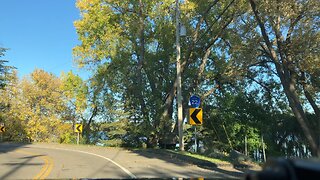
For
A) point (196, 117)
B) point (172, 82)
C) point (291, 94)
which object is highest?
point (172, 82)

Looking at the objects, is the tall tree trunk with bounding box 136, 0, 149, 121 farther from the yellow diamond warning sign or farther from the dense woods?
the yellow diamond warning sign

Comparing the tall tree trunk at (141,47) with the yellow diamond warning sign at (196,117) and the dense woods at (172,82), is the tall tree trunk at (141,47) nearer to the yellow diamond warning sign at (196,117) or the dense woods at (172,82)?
the dense woods at (172,82)

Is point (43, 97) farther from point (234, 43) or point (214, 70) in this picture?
point (234, 43)

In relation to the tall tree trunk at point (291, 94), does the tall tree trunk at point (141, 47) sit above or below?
above

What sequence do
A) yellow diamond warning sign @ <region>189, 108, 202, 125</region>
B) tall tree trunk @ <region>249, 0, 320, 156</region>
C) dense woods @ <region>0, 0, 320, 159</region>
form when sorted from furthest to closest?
dense woods @ <region>0, 0, 320, 159</region> < tall tree trunk @ <region>249, 0, 320, 156</region> < yellow diamond warning sign @ <region>189, 108, 202, 125</region>

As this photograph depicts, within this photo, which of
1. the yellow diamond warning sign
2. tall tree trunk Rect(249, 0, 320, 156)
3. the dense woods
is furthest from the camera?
the dense woods

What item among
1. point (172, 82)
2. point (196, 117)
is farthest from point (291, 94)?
point (172, 82)

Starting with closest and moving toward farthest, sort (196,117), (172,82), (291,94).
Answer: (196,117), (291,94), (172,82)

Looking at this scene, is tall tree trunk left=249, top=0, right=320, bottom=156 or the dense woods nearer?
tall tree trunk left=249, top=0, right=320, bottom=156

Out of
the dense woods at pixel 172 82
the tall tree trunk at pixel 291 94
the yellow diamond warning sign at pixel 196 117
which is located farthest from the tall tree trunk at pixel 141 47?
the yellow diamond warning sign at pixel 196 117

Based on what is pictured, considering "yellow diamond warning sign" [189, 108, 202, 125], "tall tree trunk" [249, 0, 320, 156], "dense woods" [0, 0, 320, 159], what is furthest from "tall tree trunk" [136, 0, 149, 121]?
"yellow diamond warning sign" [189, 108, 202, 125]

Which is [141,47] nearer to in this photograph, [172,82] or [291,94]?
[172,82]

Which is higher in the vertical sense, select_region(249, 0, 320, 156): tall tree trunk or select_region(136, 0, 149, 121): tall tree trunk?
select_region(136, 0, 149, 121): tall tree trunk

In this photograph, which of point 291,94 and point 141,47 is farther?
point 141,47
